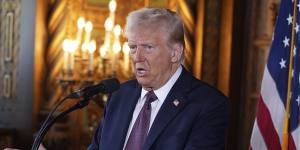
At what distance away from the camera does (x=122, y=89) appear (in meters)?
2.29

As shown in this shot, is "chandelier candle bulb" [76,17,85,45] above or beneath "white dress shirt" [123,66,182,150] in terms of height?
above

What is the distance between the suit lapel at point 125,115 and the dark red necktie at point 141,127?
33 millimetres

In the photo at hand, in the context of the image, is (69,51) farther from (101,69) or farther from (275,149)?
(275,149)

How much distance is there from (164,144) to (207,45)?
3.00 m

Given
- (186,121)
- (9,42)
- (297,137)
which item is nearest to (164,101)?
(186,121)

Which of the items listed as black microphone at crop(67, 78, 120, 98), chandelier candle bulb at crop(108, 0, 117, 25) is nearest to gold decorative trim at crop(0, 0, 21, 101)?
chandelier candle bulb at crop(108, 0, 117, 25)

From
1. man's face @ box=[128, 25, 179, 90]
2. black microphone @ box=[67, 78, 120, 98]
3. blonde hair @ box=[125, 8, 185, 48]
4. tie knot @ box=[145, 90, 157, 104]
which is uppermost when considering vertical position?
blonde hair @ box=[125, 8, 185, 48]

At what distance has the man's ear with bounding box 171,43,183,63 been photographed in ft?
6.65

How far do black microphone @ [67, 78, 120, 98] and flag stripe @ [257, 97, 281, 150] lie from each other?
4.12 feet

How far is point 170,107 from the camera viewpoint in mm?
2025

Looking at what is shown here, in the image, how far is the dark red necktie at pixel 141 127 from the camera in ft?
6.63

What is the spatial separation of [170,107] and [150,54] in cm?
23

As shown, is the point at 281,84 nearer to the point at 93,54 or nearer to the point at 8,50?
the point at 93,54

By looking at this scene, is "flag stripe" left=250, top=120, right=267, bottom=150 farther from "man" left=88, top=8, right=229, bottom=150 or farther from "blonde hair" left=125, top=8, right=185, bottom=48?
"blonde hair" left=125, top=8, right=185, bottom=48
